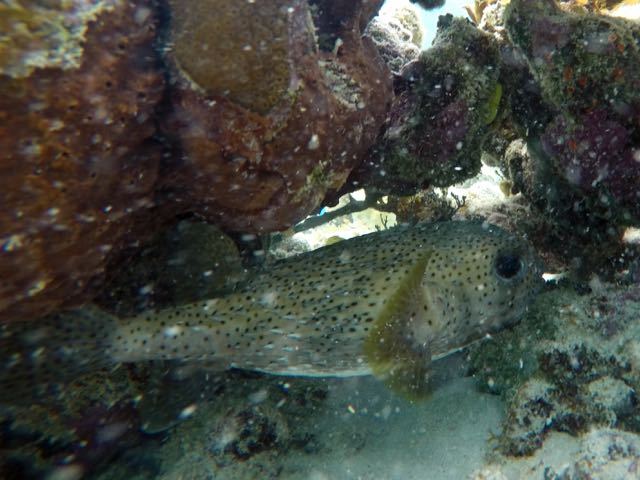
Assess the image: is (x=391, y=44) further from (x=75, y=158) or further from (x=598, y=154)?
(x=75, y=158)

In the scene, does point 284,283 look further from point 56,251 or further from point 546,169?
point 546,169

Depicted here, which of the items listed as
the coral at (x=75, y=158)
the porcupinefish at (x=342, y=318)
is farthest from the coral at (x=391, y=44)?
the coral at (x=75, y=158)

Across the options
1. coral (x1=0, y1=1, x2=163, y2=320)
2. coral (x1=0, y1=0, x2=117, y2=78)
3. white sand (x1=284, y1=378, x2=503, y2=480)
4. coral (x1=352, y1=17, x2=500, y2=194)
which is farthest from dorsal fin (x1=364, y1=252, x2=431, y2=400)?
coral (x1=0, y1=0, x2=117, y2=78)

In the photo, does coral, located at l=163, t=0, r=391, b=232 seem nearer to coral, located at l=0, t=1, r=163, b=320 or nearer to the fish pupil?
coral, located at l=0, t=1, r=163, b=320

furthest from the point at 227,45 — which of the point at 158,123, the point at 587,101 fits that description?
the point at 587,101

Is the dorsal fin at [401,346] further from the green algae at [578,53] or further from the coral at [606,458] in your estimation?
the green algae at [578,53]

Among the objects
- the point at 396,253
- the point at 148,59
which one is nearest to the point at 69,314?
the point at 148,59

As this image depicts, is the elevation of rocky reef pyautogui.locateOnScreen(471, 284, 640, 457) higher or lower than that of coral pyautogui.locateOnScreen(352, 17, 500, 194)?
lower
